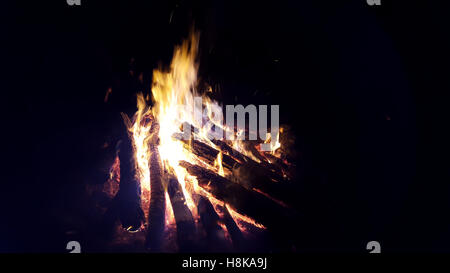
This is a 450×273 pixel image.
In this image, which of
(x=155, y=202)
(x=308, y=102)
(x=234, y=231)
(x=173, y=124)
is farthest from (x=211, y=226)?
(x=308, y=102)

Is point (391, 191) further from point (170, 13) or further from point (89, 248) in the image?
point (89, 248)

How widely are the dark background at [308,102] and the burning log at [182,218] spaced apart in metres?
0.78

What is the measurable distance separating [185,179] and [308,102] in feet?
4.96

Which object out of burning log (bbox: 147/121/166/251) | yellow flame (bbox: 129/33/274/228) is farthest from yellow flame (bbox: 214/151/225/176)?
burning log (bbox: 147/121/166/251)

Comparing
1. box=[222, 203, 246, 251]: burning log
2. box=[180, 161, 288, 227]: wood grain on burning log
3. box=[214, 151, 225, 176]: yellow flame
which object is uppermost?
box=[214, 151, 225, 176]: yellow flame

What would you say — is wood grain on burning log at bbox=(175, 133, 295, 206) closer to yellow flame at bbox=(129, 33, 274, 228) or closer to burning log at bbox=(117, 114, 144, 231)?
yellow flame at bbox=(129, 33, 274, 228)

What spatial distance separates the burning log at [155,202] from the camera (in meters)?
2.01

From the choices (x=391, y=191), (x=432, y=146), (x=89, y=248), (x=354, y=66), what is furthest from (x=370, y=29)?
(x=89, y=248)

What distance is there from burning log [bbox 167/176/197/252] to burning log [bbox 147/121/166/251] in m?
0.10

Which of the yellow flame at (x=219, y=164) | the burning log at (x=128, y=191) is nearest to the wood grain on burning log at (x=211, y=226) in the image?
the yellow flame at (x=219, y=164)

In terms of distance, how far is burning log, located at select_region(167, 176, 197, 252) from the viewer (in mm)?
1934

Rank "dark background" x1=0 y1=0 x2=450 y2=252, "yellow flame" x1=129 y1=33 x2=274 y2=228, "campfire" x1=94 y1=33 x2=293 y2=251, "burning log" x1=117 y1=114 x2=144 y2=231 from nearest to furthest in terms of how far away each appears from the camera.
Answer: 1. "dark background" x1=0 y1=0 x2=450 y2=252
2. "campfire" x1=94 y1=33 x2=293 y2=251
3. "burning log" x1=117 y1=114 x2=144 y2=231
4. "yellow flame" x1=129 y1=33 x2=274 y2=228

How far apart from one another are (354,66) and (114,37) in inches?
78.0

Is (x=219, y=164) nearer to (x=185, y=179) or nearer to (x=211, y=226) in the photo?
(x=185, y=179)
